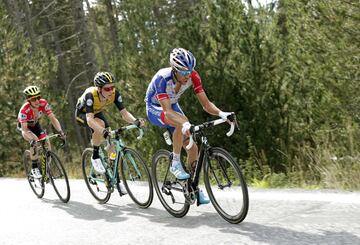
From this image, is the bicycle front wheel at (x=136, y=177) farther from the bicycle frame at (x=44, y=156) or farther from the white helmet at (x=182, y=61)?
the bicycle frame at (x=44, y=156)

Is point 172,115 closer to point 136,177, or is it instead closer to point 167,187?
point 167,187

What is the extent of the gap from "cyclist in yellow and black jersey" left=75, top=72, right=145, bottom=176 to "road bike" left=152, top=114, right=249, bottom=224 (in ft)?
4.11

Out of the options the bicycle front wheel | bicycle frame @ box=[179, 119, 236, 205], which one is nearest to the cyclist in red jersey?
the bicycle front wheel

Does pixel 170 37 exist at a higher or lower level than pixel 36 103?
higher

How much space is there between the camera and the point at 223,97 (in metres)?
10.9

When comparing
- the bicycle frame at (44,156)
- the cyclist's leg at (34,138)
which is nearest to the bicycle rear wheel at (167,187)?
the bicycle frame at (44,156)

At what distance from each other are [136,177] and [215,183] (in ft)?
5.87

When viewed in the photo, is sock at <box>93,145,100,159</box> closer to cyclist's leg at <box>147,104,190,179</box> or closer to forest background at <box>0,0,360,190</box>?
cyclist's leg at <box>147,104,190,179</box>

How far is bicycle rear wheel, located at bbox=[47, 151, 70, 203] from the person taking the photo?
773 cm

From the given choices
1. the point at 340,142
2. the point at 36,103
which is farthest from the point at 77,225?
the point at 340,142

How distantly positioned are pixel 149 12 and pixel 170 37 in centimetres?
89

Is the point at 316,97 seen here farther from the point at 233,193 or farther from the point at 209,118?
the point at 233,193

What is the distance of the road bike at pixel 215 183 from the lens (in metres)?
4.90

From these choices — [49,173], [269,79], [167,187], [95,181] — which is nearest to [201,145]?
[167,187]
